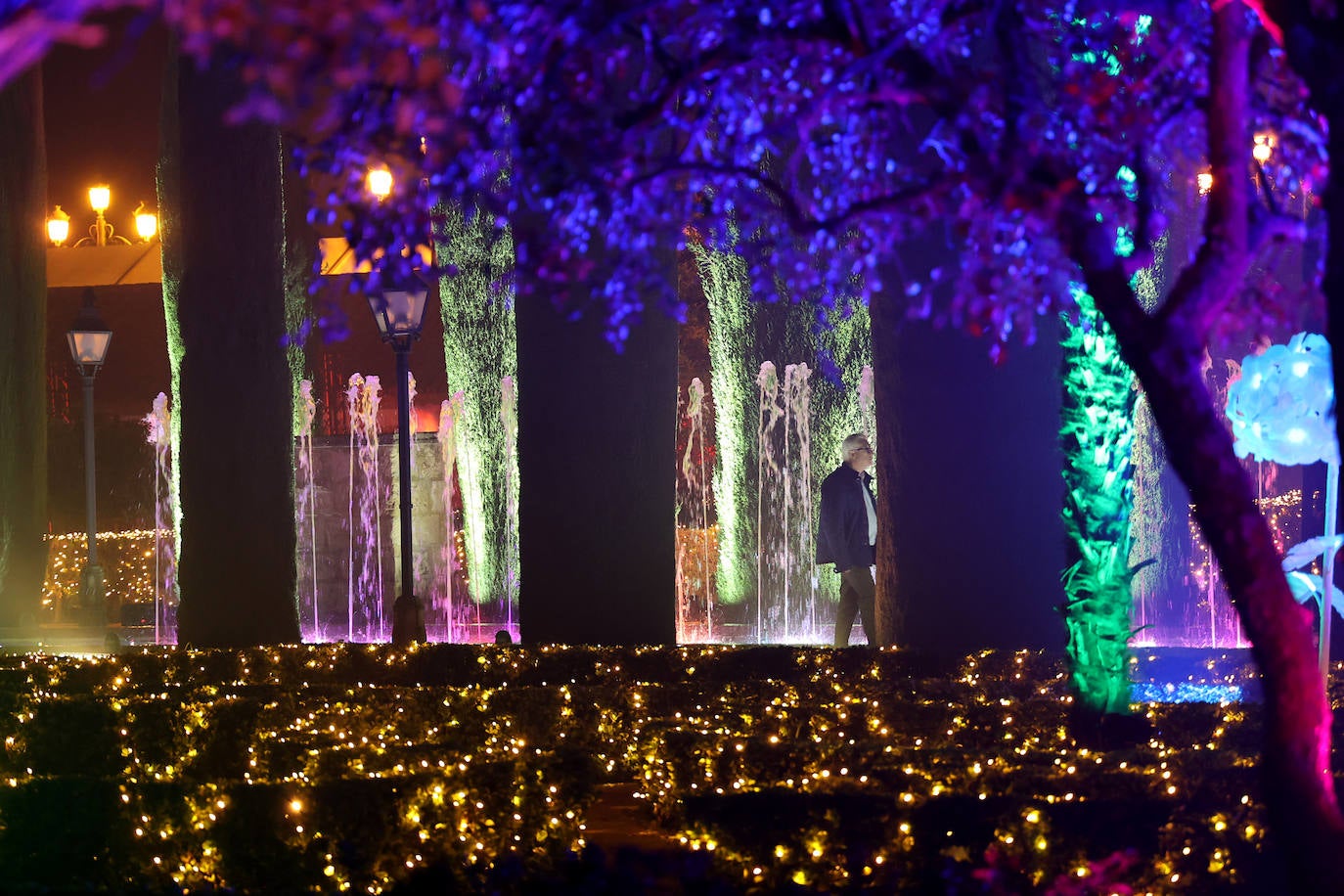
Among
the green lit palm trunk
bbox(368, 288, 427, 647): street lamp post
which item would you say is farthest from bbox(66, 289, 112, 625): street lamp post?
the green lit palm trunk

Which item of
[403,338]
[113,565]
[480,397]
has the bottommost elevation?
[113,565]

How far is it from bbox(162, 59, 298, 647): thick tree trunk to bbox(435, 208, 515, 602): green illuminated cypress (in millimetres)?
6172

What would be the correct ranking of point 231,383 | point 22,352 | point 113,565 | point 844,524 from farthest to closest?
point 113,565 → point 22,352 → point 231,383 → point 844,524

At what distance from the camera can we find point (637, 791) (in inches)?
324

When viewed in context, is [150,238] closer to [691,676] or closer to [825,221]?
[691,676]

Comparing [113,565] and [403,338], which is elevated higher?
[403,338]

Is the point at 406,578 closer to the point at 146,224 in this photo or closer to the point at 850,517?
the point at 850,517

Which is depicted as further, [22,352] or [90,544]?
[90,544]

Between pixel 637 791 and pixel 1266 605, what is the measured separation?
3.73 m

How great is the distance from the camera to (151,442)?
86.9 feet

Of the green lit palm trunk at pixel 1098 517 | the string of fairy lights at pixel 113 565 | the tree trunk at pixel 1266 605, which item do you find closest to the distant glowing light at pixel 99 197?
the string of fairy lights at pixel 113 565

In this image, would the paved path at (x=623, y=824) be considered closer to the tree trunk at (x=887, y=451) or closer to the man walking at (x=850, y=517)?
the tree trunk at (x=887, y=451)

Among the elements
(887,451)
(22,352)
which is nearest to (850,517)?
(887,451)

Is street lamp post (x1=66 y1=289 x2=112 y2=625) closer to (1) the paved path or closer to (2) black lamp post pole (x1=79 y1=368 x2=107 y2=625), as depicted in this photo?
(2) black lamp post pole (x1=79 y1=368 x2=107 y2=625)
